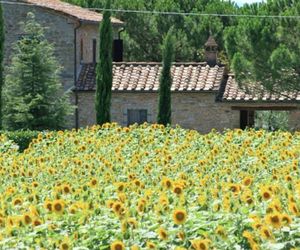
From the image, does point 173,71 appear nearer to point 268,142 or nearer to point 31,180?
point 268,142

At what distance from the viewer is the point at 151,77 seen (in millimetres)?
32156

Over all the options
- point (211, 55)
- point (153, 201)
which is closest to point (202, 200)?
point (153, 201)

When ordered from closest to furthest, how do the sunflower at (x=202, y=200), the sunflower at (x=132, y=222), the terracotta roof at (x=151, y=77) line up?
1. the sunflower at (x=132, y=222)
2. the sunflower at (x=202, y=200)
3. the terracotta roof at (x=151, y=77)

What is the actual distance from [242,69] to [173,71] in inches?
187

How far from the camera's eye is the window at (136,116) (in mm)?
31422

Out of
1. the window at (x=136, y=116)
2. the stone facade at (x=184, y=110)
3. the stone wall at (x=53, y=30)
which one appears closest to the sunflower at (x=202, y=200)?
the stone facade at (x=184, y=110)

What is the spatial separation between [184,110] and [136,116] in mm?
1570

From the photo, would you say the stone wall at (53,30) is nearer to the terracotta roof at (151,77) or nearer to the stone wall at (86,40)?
the stone wall at (86,40)

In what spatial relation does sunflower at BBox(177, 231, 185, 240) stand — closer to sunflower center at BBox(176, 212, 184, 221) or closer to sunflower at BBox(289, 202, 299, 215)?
sunflower center at BBox(176, 212, 184, 221)

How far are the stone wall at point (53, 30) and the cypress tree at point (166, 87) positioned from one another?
381cm

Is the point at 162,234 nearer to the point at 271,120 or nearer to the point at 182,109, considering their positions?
the point at 182,109

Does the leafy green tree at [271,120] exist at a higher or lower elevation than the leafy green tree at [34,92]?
lower

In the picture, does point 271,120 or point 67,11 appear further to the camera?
point 271,120

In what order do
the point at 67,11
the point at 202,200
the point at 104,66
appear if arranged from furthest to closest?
the point at 67,11, the point at 104,66, the point at 202,200
